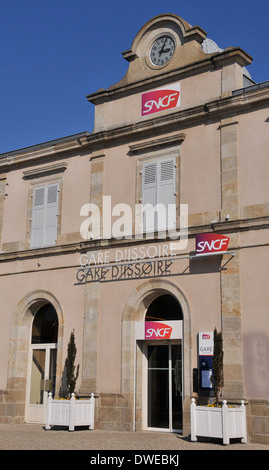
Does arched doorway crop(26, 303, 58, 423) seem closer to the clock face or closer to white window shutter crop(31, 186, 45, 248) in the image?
white window shutter crop(31, 186, 45, 248)

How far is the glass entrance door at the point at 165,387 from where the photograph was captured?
1487 cm

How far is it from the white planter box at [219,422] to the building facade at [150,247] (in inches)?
14.3

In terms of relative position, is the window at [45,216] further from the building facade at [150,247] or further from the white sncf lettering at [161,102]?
Answer: the white sncf lettering at [161,102]

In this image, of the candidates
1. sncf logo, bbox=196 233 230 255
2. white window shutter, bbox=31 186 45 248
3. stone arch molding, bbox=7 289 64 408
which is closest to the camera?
sncf logo, bbox=196 233 230 255

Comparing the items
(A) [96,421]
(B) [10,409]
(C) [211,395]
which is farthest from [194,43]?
(B) [10,409]

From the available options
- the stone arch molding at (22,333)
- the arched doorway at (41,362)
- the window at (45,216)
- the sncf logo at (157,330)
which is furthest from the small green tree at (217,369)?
the window at (45,216)

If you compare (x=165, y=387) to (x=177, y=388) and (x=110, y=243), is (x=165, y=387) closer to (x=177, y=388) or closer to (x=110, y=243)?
(x=177, y=388)

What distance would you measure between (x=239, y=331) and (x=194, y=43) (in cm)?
793

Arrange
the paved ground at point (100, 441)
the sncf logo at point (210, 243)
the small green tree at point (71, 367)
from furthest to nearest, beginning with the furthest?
the small green tree at point (71, 367)
the sncf logo at point (210, 243)
the paved ground at point (100, 441)

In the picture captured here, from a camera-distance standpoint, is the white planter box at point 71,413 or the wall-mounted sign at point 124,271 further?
the wall-mounted sign at point 124,271

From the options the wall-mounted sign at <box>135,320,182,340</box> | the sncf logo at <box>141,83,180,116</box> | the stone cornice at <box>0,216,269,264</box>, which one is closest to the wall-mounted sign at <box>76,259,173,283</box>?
the stone cornice at <box>0,216,269,264</box>

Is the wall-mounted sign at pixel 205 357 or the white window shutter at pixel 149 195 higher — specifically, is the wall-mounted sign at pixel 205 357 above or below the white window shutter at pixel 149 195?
below

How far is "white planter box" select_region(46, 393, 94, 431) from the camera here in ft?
48.1

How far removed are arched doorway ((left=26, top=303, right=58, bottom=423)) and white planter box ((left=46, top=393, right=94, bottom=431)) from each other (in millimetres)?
2179
